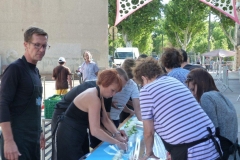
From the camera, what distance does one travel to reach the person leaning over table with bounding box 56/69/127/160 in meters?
3.70

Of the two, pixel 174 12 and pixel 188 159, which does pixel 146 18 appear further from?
pixel 188 159

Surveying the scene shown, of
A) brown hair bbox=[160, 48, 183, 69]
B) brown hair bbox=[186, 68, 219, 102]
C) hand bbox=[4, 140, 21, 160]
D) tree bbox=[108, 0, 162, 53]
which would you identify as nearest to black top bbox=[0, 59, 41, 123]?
hand bbox=[4, 140, 21, 160]

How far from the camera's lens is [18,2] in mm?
27109

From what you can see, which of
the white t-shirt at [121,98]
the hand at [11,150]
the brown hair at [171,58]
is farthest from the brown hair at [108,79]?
the brown hair at [171,58]

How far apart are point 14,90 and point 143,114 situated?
1029 mm

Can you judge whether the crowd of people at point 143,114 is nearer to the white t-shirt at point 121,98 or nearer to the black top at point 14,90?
the black top at point 14,90

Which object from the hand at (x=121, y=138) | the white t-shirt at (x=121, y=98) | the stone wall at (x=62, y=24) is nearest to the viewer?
the hand at (x=121, y=138)

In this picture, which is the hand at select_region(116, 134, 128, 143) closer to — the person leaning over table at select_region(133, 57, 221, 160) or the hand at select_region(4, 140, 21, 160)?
the person leaning over table at select_region(133, 57, 221, 160)

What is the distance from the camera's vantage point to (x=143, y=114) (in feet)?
10.6

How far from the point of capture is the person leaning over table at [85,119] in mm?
3703

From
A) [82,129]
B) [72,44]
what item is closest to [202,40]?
[72,44]

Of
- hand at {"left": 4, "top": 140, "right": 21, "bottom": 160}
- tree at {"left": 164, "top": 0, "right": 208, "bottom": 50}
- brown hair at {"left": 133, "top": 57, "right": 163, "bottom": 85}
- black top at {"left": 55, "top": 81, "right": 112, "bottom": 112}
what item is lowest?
hand at {"left": 4, "top": 140, "right": 21, "bottom": 160}

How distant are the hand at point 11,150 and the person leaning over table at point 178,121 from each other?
103 centimetres

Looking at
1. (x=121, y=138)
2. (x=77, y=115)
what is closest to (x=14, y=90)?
(x=77, y=115)
